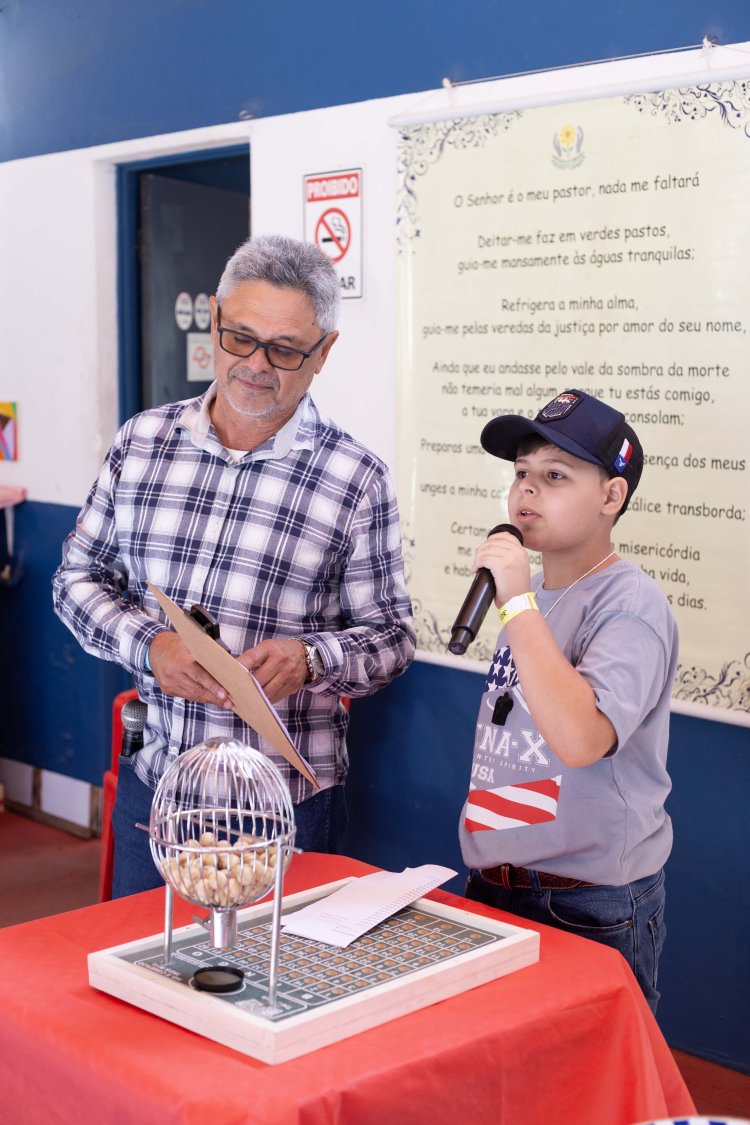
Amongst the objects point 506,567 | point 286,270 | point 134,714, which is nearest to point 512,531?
point 506,567

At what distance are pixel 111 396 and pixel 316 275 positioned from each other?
2351 mm

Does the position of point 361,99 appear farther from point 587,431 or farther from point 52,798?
point 52,798

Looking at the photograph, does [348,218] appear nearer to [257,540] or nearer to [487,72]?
[487,72]

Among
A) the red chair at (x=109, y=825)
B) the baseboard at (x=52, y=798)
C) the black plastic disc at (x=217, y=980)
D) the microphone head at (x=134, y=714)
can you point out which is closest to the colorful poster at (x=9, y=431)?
the baseboard at (x=52, y=798)

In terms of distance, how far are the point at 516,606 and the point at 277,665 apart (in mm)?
502

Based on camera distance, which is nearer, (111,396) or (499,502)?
(499,502)

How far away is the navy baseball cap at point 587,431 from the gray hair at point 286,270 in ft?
1.69

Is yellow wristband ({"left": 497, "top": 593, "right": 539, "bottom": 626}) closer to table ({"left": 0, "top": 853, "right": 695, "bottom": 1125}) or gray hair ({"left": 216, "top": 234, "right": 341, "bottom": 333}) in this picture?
table ({"left": 0, "top": 853, "right": 695, "bottom": 1125})

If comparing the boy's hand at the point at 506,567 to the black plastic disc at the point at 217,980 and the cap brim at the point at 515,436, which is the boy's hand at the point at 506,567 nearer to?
the cap brim at the point at 515,436

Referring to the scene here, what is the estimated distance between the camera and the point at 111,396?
4.43m

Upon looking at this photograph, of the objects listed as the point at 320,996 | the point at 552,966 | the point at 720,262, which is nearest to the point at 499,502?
the point at 720,262

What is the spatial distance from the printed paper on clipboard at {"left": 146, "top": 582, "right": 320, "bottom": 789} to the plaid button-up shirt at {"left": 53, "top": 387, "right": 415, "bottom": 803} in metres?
0.42

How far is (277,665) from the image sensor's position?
6.69 ft

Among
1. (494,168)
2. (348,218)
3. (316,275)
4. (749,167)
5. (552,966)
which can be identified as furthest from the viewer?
(348,218)
